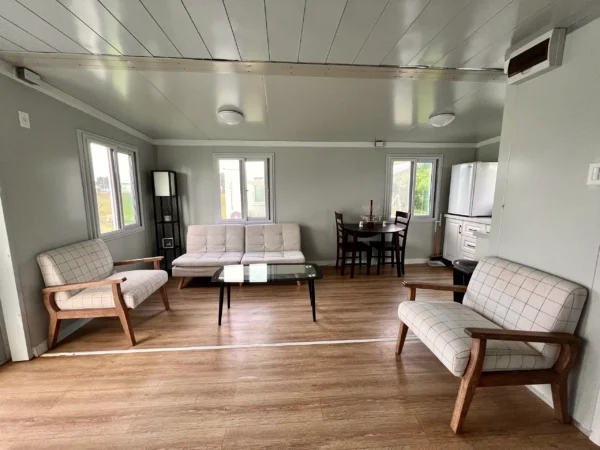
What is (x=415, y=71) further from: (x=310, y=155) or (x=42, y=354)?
(x=42, y=354)

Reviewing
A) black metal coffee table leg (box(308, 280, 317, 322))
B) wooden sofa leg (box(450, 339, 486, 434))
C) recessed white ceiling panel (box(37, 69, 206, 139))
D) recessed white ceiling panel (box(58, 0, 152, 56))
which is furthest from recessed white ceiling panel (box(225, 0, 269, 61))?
wooden sofa leg (box(450, 339, 486, 434))

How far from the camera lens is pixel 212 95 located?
7.38ft

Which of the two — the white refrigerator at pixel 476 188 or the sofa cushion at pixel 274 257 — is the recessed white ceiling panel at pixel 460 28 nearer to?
the sofa cushion at pixel 274 257

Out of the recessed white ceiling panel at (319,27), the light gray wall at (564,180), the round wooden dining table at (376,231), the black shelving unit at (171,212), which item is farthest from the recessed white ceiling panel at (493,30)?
the black shelving unit at (171,212)

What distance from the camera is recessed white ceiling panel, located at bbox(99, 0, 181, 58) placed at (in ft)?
3.85

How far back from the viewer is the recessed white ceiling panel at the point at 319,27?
1.18 meters

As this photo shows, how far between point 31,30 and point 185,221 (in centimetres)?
294

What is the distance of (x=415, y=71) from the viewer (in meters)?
1.81

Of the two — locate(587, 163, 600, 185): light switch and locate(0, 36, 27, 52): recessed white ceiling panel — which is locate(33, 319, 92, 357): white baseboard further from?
locate(587, 163, 600, 185): light switch

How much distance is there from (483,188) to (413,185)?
101cm

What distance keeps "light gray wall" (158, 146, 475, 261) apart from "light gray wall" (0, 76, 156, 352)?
153 centimetres

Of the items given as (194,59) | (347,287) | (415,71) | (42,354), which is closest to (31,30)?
(194,59)

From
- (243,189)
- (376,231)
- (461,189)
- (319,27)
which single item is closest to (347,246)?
(376,231)

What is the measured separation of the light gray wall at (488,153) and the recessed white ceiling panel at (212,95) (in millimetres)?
3677
